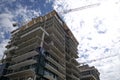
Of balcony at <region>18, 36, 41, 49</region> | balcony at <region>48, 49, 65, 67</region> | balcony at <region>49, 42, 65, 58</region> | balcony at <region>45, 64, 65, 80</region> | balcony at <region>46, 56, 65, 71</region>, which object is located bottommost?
balcony at <region>45, 64, 65, 80</region>

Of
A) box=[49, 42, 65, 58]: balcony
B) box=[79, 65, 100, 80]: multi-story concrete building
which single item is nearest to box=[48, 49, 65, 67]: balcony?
box=[49, 42, 65, 58]: balcony

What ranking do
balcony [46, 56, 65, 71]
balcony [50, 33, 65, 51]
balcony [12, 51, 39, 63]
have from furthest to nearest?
balcony [50, 33, 65, 51] < balcony [46, 56, 65, 71] < balcony [12, 51, 39, 63]

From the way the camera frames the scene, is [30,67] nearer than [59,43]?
Yes

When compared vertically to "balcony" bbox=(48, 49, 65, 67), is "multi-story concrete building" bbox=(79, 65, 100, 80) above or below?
above

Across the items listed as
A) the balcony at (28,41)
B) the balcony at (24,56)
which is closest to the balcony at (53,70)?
the balcony at (24,56)

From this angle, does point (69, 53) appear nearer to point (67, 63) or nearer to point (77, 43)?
point (67, 63)

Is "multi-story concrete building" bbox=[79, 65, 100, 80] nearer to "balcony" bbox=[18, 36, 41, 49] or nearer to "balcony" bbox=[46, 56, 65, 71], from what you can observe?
"balcony" bbox=[46, 56, 65, 71]

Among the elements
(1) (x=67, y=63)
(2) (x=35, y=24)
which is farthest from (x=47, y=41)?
(1) (x=67, y=63)

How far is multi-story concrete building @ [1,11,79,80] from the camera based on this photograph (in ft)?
143

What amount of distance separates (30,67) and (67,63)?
20.5 metres

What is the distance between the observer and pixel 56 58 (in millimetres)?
51969

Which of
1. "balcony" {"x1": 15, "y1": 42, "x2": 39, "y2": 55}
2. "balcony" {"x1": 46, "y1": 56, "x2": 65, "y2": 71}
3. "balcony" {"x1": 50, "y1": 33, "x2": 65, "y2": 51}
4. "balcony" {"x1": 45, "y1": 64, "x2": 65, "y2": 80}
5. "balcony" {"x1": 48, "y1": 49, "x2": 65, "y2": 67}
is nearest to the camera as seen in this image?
"balcony" {"x1": 45, "y1": 64, "x2": 65, "y2": 80}

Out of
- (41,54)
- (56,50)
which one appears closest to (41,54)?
(41,54)

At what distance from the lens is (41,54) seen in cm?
4338
